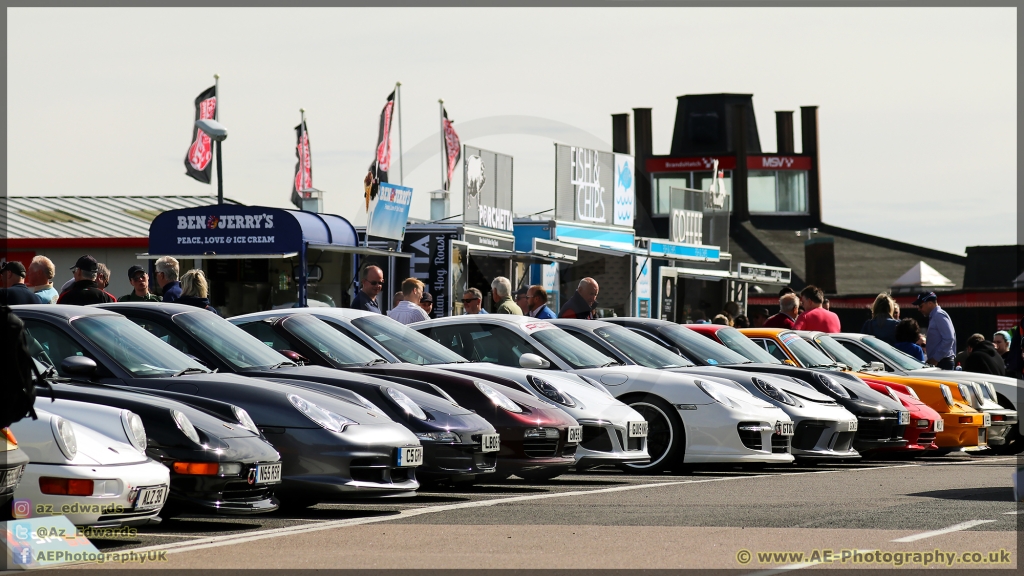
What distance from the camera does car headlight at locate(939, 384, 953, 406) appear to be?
15.9 meters

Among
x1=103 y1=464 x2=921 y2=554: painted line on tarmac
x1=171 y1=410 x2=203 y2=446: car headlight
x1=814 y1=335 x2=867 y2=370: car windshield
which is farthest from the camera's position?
x1=814 y1=335 x2=867 y2=370: car windshield

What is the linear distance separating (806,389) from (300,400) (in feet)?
21.2

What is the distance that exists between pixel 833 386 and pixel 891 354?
356 cm

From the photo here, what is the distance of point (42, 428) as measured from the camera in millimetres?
7074

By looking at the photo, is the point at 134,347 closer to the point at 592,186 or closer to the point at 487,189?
the point at 487,189

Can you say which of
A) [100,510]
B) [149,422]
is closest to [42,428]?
[100,510]

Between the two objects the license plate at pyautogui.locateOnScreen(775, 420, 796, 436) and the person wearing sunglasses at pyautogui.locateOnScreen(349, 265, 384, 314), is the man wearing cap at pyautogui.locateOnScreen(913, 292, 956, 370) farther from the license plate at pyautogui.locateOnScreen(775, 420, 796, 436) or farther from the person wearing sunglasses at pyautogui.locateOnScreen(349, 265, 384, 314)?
the person wearing sunglasses at pyautogui.locateOnScreen(349, 265, 384, 314)

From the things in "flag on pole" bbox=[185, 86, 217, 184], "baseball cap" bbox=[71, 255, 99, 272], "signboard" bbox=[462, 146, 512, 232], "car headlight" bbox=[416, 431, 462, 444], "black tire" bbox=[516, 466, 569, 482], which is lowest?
"black tire" bbox=[516, 466, 569, 482]

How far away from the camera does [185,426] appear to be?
8.01 metres

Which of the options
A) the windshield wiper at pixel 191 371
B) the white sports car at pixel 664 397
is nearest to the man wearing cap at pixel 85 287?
the white sports car at pixel 664 397

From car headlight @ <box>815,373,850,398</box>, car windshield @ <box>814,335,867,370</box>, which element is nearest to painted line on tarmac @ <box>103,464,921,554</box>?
car headlight @ <box>815,373,850,398</box>

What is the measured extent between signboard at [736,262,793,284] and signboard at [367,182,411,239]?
40.9ft

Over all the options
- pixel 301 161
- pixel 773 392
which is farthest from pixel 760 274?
pixel 773 392

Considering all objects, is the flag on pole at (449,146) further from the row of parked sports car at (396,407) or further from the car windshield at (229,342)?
the car windshield at (229,342)
